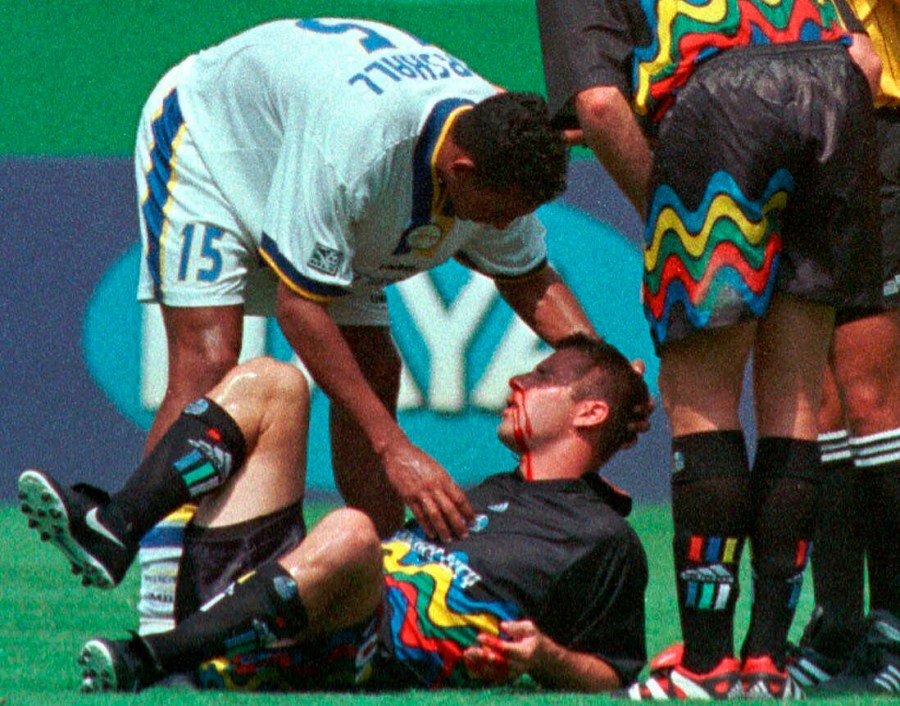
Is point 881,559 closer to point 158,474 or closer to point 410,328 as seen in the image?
point 158,474

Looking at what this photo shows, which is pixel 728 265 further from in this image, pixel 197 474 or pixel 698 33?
pixel 197 474

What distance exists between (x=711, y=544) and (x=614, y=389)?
51cm

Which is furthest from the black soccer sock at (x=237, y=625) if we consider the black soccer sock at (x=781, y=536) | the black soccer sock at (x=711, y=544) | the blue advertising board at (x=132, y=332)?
the blue advertising board at (x=132, y=332)

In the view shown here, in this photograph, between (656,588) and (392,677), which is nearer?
(392,677)

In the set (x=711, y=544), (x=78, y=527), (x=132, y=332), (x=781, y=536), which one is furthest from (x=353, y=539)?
(x=132, y=332)

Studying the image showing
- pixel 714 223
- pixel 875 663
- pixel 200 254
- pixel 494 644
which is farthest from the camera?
pixel 200 254

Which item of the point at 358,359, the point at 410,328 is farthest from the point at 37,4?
the point at 358,359

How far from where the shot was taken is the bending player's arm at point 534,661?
9.32 ft

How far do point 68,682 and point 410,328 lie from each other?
10.7 feet

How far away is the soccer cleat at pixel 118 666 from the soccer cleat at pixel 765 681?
877 mm

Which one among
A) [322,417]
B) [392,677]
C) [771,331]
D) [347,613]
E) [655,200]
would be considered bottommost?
[322,417]

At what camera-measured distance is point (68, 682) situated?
290 centimetres

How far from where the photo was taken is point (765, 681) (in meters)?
2.73

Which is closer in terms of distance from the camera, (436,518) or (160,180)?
(436,518)
